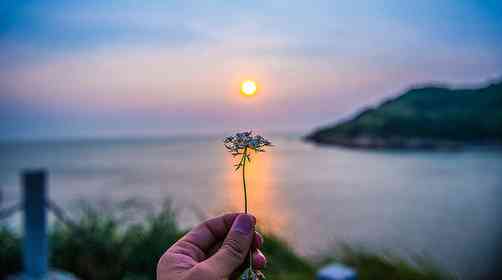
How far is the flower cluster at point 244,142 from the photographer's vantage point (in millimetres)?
671

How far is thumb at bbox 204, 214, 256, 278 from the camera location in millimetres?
792

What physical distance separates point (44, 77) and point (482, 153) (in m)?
32.8

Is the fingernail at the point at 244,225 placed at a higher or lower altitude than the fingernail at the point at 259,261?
higher

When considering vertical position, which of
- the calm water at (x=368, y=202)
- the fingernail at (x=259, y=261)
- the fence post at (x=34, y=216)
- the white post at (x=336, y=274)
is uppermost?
the fingernail at (x=259, y=261)

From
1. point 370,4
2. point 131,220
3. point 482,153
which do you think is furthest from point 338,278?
point 482,153

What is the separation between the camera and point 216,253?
0.84m

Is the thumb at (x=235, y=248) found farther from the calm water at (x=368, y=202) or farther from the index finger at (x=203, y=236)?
the calm water at (x=368, y=202)

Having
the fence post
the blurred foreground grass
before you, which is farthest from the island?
the fence post

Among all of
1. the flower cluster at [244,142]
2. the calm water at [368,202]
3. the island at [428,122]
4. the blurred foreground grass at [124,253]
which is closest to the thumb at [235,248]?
the flower cluster at [244,142]

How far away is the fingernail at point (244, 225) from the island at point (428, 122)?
23.1 m

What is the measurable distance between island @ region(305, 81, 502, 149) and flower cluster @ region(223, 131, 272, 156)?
76.0 ft

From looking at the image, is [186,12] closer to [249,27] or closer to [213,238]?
[249,27]

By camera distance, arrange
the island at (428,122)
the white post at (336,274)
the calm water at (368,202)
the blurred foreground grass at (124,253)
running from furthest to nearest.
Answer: the island at (428,122)
the calm water at (368,202)
the blurred foreground grass at (124,253)
the white post at (336,274)

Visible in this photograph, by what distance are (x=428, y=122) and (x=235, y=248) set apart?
3574 centimetres
